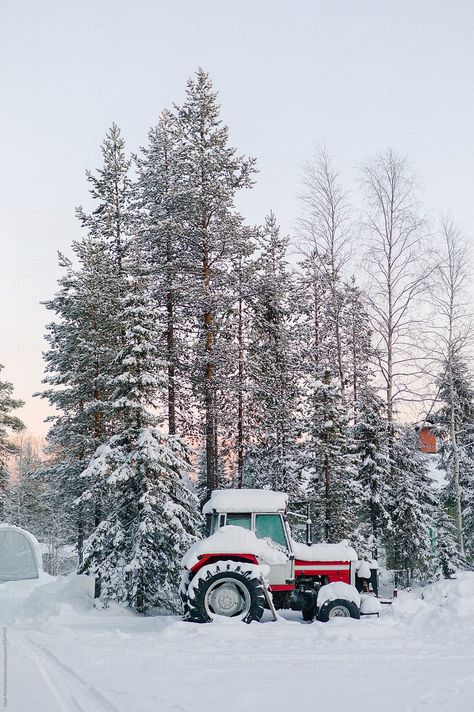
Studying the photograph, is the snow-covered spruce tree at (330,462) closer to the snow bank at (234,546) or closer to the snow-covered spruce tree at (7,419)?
the snow bank at (234,546)

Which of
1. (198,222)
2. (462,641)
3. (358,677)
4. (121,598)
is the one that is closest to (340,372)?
(198,222)

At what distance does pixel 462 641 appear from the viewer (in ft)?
32.3

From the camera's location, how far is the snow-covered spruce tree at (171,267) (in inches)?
915

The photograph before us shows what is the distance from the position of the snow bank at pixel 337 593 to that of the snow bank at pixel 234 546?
43.0 inches

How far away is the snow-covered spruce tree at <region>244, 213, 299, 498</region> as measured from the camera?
84.0 ft

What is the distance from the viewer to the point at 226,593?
480 inches

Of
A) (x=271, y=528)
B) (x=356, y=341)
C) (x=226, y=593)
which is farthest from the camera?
(x=356, y=341)

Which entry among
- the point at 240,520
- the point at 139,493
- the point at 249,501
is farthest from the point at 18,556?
the point at 249,501

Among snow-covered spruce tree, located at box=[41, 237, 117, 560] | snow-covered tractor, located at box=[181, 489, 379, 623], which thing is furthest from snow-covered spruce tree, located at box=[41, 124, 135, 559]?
snow-covered tractor, located at box=[181, 489, 379, 623]

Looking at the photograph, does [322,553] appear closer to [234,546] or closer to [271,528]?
[271,528]

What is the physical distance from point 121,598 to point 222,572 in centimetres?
531

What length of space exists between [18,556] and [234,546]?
62.7ft

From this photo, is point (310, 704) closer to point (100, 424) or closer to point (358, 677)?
point (358, 677)

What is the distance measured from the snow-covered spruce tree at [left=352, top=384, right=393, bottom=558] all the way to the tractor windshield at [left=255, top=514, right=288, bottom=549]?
13643mm
